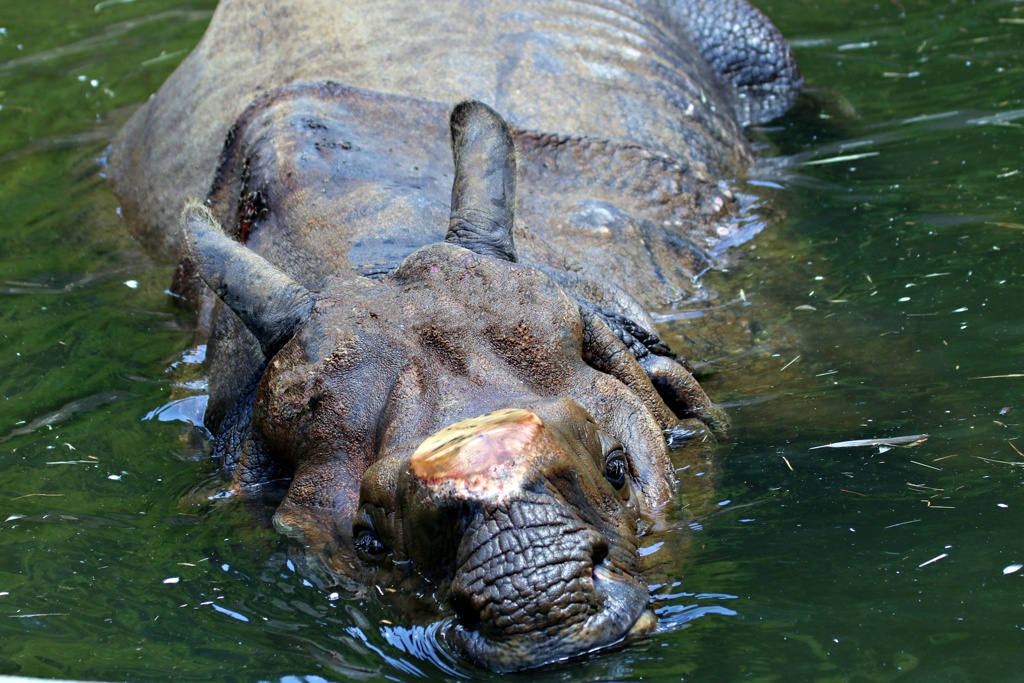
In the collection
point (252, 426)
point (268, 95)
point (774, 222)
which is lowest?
point (774, 222)

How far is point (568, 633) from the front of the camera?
3471 mm

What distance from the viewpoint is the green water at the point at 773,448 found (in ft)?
12.1

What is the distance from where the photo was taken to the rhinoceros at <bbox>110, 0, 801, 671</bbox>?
3660mm

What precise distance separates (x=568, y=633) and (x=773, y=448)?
6.05 feet

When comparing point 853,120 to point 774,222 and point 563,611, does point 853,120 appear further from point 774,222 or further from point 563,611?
point 563,611

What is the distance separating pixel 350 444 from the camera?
4.54 metres

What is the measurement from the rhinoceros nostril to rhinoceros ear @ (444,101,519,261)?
1760 millimetres

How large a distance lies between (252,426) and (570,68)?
13.0ft

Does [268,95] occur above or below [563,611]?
above

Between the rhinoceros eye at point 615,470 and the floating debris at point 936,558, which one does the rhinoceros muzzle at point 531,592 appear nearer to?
the rhinoceros eye at point 615,470

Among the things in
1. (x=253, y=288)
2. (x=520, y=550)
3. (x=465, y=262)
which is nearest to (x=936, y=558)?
(x=520, y=550)

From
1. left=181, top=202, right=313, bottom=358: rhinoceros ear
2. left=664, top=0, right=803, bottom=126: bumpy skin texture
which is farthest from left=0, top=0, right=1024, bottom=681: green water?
left=181, top=202, right=313, bottom=358: rhinoceros ear

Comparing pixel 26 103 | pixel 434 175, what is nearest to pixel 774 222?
pixel 434 175

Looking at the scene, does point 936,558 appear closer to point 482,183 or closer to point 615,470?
point 615,470
